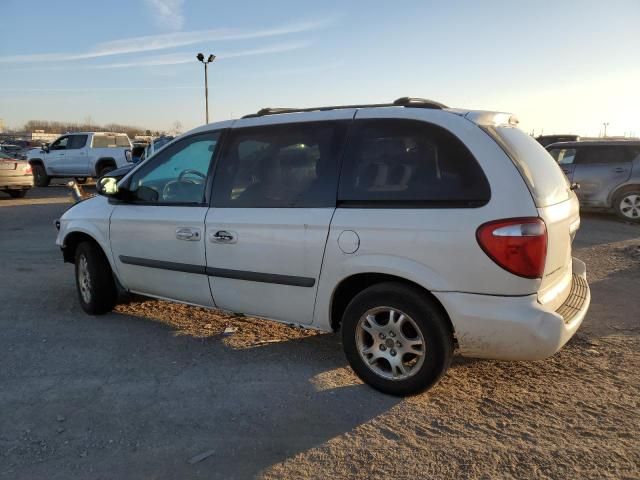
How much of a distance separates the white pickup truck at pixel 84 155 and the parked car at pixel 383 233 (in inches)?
583

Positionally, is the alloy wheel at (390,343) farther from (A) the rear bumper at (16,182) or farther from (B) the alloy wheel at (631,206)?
(A) the rear bumper at (16,182)

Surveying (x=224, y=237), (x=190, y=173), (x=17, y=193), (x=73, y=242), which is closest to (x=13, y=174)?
(x=17, y=193)

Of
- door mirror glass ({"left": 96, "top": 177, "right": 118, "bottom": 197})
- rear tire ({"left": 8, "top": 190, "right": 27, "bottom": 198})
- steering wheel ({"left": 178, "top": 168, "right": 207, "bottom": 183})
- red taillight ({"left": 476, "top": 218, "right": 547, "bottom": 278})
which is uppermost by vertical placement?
steering wheel ({"left": 178, "top": 168, "right": 207, "bottom": 183})

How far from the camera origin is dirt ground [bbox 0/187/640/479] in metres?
2.66

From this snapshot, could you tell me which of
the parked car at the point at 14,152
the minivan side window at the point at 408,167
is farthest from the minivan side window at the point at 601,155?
the parked car at the point at 14,152

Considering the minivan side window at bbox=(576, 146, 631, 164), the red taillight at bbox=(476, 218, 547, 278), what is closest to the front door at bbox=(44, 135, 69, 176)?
the minivan side window at bbox=(576, 146, 631, 164)

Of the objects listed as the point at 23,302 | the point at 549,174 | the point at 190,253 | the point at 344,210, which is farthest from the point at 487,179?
the point at 23,302

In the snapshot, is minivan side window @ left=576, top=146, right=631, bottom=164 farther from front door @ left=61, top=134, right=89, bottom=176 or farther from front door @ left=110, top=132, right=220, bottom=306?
front door @ left=61, top=134, right=89, bottom=176

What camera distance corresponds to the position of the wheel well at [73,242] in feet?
16.5

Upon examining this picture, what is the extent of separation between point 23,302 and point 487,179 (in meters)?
4.89

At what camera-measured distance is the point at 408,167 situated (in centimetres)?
323

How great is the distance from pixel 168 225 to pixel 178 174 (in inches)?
19.7

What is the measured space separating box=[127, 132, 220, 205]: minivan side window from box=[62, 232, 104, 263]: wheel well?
83cm

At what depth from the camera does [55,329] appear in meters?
4.66
